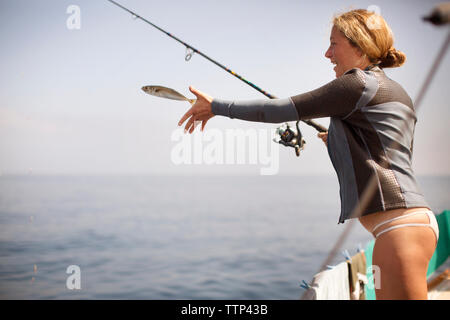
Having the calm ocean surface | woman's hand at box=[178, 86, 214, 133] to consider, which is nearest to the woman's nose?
woman's hand at box=[178, 86, 214, 133]

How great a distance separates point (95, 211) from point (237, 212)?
64.6 feet

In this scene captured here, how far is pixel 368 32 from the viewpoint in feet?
5.88

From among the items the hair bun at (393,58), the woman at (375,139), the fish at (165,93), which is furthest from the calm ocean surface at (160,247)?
the hair bun at (393,58)

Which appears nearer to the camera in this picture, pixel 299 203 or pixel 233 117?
pixel 233 117

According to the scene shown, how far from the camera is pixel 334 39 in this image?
6.06 ft

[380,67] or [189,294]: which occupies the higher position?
[380,67]

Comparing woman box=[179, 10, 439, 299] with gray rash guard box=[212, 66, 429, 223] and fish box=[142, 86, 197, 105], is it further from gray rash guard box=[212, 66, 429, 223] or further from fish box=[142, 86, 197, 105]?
fish box=[142, 86, 197, 105]

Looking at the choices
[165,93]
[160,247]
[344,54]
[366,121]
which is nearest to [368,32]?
[344,54]

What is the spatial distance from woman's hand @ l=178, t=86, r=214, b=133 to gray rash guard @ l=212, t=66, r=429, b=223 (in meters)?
0.13

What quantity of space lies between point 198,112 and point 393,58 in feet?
3.02

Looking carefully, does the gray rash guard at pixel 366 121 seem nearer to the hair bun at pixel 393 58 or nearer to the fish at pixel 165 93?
the hair bun at pixel 393 58
